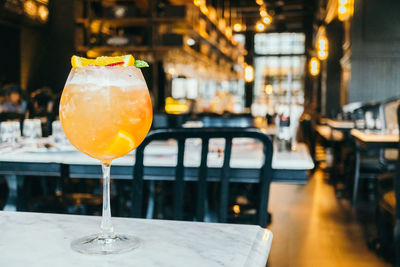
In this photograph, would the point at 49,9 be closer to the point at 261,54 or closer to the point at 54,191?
the point at 54,191

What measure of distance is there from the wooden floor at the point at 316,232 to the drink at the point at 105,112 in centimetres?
233

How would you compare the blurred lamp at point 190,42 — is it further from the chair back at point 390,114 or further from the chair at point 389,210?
the chair at point 389,210

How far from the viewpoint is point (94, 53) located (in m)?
7.59

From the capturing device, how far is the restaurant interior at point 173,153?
651 millimetres

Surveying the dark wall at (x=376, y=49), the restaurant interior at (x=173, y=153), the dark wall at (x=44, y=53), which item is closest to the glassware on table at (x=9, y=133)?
the restaurant interior at (x=173, y=153)

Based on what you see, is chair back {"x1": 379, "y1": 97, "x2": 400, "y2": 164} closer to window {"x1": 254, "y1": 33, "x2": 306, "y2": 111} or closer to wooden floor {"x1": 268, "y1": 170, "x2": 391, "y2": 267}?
wooden floor {"x1": 268, "y1": 170, "x2": 391, "y2": 267}

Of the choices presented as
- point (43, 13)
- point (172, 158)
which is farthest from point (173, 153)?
point (43, 13)

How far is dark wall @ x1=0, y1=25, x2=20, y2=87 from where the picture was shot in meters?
6.43

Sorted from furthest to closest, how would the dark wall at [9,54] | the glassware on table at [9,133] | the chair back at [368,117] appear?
the dark wall at [9,54], the chair back at [368,117], the glassware on table at [9,133]

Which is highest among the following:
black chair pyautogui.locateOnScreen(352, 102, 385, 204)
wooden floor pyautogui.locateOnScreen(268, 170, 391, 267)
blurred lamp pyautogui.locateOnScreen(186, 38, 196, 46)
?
blurred lamp pyautogui.locateOnScreen(186, 38, 196, 46)

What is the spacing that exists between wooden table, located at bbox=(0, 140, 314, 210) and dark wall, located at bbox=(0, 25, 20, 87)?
474 centimetres

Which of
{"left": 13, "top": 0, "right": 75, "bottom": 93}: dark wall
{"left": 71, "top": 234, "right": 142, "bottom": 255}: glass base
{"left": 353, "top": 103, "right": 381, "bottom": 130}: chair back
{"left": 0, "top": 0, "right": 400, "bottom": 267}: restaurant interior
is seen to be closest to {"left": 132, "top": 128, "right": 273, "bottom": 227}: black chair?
{"left": 0, "top": 0, "right": 400, "bottom": 267}: restaurant interior

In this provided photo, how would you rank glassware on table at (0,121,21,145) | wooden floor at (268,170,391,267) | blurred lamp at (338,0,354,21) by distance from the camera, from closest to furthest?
glassware on table at (0,121,21,145) < wooden floor at (268,170,391,267) < blurred lamp at (338,0,354,21)

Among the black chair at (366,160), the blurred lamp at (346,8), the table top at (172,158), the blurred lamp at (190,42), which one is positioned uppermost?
the blurred lamp at (346,8)
